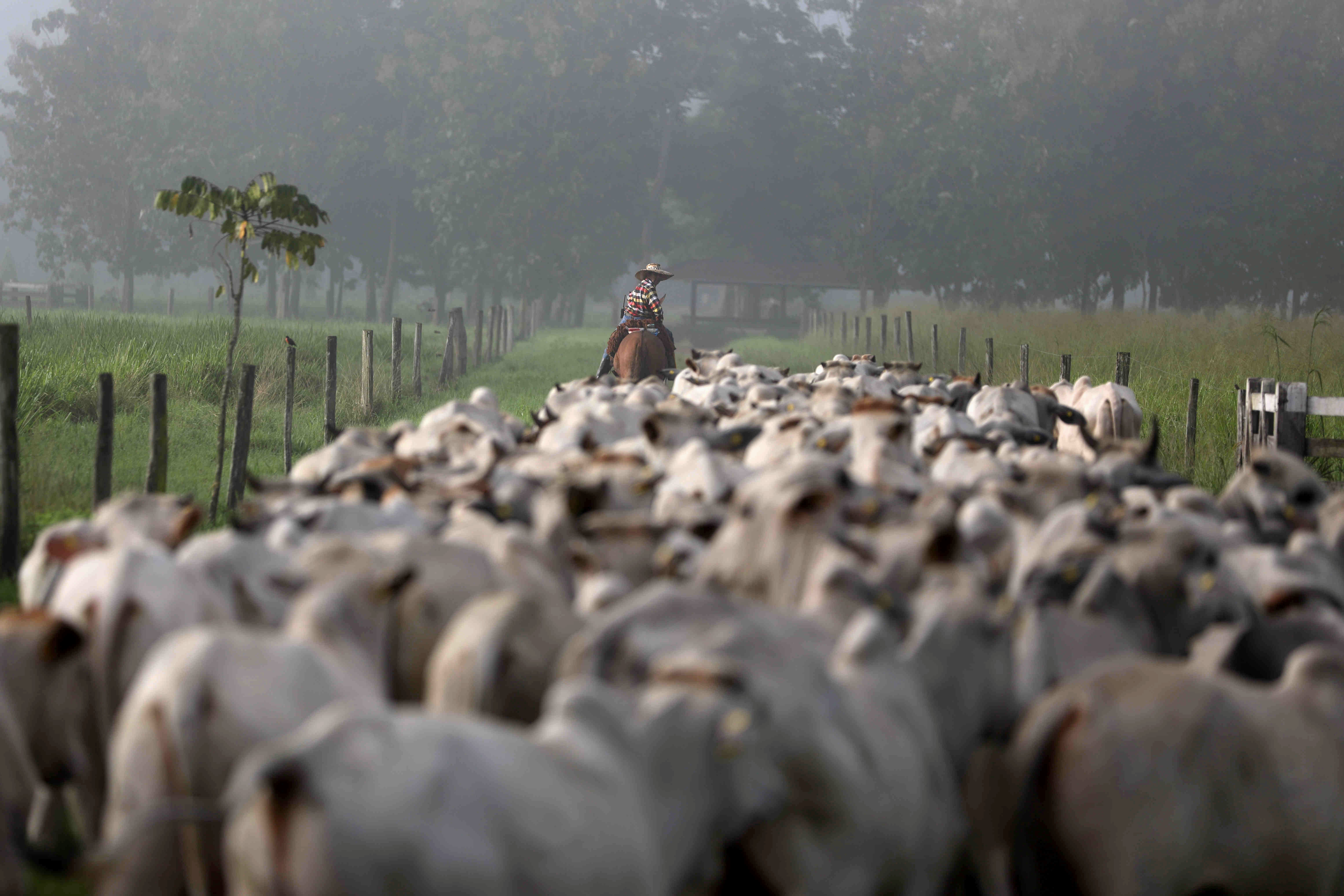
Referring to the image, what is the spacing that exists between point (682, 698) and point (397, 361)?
1867 cm

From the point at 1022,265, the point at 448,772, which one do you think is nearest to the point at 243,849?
the point at 448,772

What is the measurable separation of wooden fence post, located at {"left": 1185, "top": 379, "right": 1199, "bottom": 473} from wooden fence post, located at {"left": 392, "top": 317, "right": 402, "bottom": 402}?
1171 centimetres

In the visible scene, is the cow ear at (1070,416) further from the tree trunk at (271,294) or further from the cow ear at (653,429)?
the tree trunk at (271,294)

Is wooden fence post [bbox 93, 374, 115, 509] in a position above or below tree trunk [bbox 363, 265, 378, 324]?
below

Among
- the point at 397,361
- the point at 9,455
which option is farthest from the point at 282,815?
the point at 397,361

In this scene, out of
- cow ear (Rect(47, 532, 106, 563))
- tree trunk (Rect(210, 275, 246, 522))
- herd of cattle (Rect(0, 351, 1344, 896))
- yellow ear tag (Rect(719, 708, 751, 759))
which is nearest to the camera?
herd of cattle (Rect(0, 351, 1344, 896))

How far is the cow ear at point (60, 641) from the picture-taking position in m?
3.89

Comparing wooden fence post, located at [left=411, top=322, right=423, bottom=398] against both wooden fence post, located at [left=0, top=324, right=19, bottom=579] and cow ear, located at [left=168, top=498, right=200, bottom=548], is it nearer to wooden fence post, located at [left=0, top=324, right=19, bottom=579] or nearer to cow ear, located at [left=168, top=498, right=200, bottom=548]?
wooden fence post, located at [left=0, top=324, right=19, bottom=579]

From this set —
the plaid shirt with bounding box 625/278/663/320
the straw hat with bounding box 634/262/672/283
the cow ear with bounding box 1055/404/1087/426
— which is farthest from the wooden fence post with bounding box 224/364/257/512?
the straw hat with bounding box 634/262/672/283

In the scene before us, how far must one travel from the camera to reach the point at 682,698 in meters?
3.24

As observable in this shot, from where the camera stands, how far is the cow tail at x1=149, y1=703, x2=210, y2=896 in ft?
10.6

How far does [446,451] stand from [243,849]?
5.43 metres

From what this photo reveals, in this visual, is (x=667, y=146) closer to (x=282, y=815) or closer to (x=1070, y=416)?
(x=1070, y=416)

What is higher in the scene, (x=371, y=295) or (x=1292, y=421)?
(x=371, y=295)
